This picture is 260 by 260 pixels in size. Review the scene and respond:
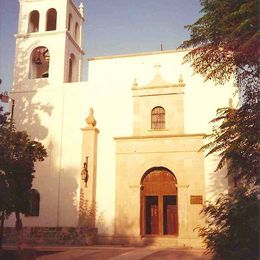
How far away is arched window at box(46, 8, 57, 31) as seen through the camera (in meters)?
23.4

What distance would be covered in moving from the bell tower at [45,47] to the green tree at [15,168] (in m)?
7.95

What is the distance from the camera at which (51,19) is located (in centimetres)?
2434

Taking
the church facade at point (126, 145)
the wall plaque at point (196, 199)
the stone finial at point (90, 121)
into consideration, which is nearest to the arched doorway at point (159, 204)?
the church facade at point (126, 145)

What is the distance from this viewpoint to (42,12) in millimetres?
22750

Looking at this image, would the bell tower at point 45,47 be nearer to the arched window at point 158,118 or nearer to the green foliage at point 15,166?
the arched window at point 158,118

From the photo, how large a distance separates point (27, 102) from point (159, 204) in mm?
9048

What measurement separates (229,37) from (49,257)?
9.16 meters

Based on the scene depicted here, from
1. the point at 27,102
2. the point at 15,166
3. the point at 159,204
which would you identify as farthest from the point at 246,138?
the point at 27,102

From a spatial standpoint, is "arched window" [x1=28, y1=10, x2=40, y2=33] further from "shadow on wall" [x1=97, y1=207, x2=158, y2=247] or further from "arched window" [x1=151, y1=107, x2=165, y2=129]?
"shadow on wall" [x1=97, y1=207, x2=158, y2=247]

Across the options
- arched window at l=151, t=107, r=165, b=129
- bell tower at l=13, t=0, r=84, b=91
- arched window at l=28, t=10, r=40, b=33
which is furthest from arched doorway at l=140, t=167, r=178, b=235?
arched window at l=28, t=10, r=40, b=33

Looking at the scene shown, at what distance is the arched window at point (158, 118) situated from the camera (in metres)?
19.9

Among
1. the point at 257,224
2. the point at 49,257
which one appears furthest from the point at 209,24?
the point at 49,257

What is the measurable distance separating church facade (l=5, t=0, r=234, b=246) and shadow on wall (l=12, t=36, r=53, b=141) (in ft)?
0.19

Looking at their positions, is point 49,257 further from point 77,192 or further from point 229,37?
point 229,37
